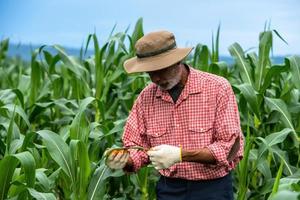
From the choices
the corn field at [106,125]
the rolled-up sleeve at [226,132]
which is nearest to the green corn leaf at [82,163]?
the corn field at [106,125]

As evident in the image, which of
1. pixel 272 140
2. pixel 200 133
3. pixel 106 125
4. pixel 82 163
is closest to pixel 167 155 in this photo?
pixel 200 133

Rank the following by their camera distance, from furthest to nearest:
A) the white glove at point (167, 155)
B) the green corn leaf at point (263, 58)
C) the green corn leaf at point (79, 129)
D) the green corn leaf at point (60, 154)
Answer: the green corn leaf at point (263, 58) → the green corn leaf at point (79, 129) → the green corn leaf at point (60, 154) → the white glove at point (167, 155)

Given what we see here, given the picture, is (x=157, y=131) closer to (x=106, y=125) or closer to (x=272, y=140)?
(x=272, y=140)

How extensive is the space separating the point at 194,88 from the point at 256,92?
102 centimetres

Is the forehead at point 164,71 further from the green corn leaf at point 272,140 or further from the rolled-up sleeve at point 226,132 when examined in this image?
the green corn leaf at point 272,140

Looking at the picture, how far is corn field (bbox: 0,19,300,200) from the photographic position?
111 inches

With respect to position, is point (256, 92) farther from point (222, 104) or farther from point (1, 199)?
point (1, 199)

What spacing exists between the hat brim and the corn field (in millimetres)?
450

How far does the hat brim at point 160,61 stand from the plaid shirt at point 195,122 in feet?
0.54

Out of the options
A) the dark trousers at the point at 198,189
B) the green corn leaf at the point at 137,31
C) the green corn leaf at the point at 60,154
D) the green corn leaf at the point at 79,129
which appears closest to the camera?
the dark trousers at the point at 198,189

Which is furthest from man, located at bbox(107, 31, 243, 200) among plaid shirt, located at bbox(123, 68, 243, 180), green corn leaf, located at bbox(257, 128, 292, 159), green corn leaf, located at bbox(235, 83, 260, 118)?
green corn leaf, located at bbox(235, 83, 260, 118)

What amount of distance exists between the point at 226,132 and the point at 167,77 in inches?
12.8

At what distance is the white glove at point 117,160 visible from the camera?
8.44 feet

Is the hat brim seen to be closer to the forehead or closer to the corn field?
the forehead
